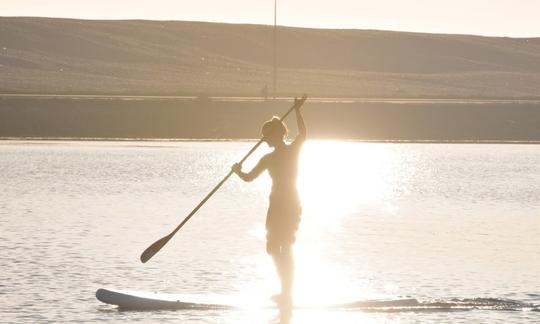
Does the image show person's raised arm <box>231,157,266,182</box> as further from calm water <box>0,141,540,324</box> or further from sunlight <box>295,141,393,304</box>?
sunlight <box>295,141,393,304</box>

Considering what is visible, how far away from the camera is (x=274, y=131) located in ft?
64.2

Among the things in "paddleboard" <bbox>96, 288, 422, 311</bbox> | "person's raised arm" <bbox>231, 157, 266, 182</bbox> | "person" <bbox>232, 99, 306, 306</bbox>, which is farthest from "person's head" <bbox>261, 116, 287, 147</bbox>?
"paddleboard" <bbox>96, 288, 422, 311</bbox>

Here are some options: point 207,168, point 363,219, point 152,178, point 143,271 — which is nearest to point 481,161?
point 207,168

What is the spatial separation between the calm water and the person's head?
2121mm

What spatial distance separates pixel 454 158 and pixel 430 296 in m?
55.0

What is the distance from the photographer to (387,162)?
75.5 meters

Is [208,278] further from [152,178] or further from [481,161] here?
[481,161]

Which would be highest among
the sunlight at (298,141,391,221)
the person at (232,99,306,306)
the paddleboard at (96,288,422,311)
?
the sunlight at (298,141,391,221)

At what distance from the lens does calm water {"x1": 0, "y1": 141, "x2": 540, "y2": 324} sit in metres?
21.0

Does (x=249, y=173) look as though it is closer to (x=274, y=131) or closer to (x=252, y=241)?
(x=274, y=131)

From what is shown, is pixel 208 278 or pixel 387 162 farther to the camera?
pixel 387 162

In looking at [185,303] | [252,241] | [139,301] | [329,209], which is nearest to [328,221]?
[329,209]

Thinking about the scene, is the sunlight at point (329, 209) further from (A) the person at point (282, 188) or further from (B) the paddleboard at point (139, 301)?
(B) the paddleboard at point (139, 301)

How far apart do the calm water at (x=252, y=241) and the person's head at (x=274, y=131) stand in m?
2.12
